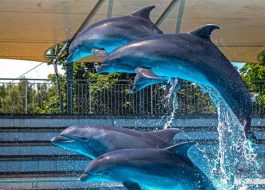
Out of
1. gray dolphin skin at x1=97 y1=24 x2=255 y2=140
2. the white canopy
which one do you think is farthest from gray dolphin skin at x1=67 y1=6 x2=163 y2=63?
the white canopy

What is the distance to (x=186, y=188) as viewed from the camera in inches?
216

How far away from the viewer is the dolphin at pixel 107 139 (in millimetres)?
5785

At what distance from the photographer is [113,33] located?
5.79 m

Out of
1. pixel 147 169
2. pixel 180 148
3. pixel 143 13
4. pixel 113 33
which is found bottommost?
pixel 147 169

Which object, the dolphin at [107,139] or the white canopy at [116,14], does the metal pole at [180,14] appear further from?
the dolphin at [107,139]

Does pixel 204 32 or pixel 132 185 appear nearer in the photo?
pixel 132 185

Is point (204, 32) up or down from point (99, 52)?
up

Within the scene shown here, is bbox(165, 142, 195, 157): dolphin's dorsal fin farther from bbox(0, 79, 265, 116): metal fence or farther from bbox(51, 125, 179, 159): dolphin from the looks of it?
bbox(0, 79, 265, 116): metal fence

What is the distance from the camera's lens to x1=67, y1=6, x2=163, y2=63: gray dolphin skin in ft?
19.0

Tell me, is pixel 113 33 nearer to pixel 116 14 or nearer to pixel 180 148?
pixel 180 148

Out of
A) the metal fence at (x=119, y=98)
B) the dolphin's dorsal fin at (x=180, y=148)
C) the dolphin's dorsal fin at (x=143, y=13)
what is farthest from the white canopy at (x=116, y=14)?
the dolphin's dorsal fin at (x=180, y=148)

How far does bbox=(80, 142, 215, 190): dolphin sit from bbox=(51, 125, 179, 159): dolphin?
32cm

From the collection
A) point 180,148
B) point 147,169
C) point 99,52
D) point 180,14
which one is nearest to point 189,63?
point 180,148

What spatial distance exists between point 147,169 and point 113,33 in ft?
3.90
